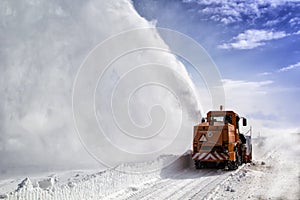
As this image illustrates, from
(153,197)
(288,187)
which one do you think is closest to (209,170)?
(288,187)

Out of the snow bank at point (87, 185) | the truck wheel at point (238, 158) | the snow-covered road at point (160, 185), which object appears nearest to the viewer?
the snow bank at point (87, 185)

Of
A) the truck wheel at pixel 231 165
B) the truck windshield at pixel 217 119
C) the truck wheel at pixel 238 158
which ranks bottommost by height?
the truck wheel at pixel 231 165

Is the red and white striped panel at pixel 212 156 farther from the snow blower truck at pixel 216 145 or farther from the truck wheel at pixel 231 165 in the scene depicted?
the truck wheel at pixel 231 165

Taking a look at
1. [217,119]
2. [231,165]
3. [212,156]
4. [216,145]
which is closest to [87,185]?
[212,156]

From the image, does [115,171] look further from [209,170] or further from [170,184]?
[209,170]

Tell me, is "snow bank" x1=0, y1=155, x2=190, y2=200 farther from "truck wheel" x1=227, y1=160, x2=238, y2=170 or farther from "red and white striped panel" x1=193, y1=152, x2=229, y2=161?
"truck wheel" x1=227, y1=160, x2=238, y2=170

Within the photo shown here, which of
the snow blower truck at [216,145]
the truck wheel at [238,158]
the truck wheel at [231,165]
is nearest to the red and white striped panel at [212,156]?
the snow blower truck at [216,145]

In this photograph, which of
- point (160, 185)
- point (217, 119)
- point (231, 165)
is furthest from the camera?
point (217, 119)

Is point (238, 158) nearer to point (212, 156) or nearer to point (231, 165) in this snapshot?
point (231, 165)

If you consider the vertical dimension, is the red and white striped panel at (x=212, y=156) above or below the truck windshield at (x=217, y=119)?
below

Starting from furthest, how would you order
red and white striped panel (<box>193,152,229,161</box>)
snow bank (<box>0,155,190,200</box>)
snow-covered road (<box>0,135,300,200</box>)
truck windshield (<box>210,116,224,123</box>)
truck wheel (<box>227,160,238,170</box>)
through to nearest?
truck windshield (<box>210,116,224,123</box>)
truck wheel (<box>227,160,238,170</box>)
red and white striped panel (<box>193,152,229,161</box>)
snow-covered road (<box>0,135,300,200</box>)
snow bank (<box>0,155,190,200</box>)

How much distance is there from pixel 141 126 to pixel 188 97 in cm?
1127

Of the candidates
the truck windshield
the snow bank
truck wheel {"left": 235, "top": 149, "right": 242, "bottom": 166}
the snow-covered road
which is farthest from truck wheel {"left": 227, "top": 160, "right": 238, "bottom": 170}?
the snow bank

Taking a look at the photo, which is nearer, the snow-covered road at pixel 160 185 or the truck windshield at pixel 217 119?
the snow-covered road at pixel 160 185
